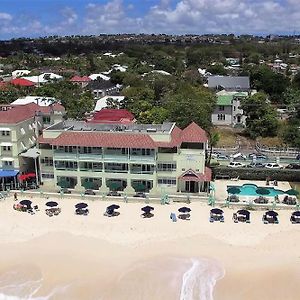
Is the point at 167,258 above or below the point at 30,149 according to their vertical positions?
below

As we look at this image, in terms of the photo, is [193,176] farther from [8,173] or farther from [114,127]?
[8,173]

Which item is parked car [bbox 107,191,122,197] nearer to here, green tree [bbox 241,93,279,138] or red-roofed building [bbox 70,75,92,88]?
green tree [bbox 241,93,279,138]

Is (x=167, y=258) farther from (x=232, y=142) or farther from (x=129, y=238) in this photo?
(x=232, y=142)

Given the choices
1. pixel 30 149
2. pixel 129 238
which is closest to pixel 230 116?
pixel 30 149

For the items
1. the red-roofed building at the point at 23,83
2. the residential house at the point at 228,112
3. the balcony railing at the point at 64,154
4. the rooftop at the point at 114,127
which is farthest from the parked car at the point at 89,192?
the red-roofed building at the point at 23,83

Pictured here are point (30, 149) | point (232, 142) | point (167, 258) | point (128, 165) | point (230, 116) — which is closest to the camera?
point (167, 258)

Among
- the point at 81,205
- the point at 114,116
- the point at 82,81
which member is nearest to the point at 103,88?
the point at 82,81
